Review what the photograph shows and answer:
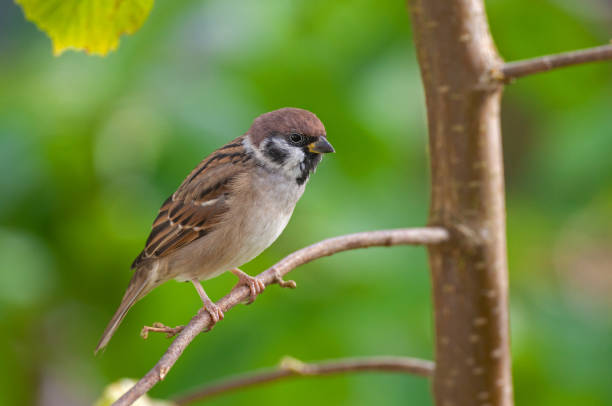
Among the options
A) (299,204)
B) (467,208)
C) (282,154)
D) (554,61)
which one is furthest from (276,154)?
(299,204)

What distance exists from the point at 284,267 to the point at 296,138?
20 cm

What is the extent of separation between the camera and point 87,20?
2.58 feet

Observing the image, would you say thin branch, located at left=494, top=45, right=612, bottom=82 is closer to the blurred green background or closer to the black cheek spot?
the black cheek spot

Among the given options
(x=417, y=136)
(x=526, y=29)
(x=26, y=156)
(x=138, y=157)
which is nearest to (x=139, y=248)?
(x=138, y=157)

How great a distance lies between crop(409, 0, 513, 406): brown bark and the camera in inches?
37.9

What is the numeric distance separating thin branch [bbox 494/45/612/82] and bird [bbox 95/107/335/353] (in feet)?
0.97

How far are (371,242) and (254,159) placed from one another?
30 centimetres

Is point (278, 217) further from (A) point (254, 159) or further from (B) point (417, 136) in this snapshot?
(B) point (417, 136)

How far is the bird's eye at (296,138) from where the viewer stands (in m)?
0.93

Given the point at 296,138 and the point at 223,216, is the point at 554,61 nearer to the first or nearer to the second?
the point at 296,138

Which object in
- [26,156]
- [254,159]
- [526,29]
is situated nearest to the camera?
[254,159]

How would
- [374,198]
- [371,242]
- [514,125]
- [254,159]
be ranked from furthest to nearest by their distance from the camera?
[514,125] < [374,198] < [254,159] < [371,242]

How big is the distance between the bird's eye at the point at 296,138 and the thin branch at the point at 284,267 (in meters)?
0.14

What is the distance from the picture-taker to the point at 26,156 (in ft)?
6.20
